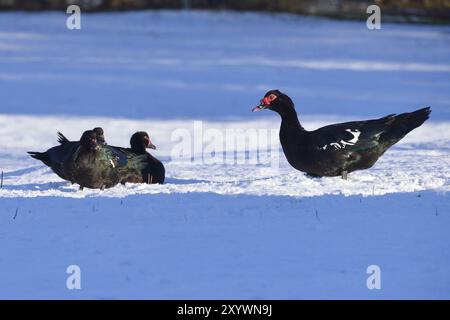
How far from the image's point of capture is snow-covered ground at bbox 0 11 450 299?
701cm

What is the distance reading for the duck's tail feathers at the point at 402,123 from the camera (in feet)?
34.7

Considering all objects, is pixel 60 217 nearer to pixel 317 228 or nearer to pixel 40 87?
pixel 317 228

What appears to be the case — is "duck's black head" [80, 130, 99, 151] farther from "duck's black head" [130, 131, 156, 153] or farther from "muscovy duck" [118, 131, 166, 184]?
"duck's black head" [130, 131, 156, 153]

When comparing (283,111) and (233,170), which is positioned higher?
(283,111)

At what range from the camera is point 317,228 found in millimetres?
8242

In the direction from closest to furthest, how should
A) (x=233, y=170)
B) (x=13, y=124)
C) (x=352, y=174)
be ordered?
1. (x=352, y=174)
2. (x=233, y=170)
3. (x=13, y=124)

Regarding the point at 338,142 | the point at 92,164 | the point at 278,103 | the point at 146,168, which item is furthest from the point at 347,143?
the point at 92,164

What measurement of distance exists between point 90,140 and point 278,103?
206 centimetres

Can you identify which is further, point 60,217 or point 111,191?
point 111,191

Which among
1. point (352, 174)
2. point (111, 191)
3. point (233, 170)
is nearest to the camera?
point (111, 191)

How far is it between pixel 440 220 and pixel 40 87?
17.0 metres

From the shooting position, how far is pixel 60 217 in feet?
28.7

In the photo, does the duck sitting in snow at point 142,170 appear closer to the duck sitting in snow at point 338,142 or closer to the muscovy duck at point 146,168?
the muscovy duck at point 146,168

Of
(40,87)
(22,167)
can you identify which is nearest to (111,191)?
(22,167)
